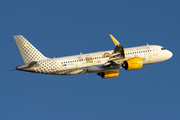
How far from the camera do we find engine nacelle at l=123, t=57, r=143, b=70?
52125 millimetres

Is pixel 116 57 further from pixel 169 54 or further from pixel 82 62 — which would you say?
pixel 169 54

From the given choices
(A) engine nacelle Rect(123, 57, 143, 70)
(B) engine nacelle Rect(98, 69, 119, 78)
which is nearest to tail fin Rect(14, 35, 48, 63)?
(B) engine nacelle Rect(98, 69, 119, 78)

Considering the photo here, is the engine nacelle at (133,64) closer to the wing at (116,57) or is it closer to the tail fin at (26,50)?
the wing at (116,57)

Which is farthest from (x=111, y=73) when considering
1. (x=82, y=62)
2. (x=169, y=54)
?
(x=169, y=54)

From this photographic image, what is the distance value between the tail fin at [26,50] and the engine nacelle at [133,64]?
15706 mm

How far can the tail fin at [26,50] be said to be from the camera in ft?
168

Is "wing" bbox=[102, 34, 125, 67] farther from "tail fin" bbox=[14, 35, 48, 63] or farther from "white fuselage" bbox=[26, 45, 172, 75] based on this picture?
"tail fin" bbox=[14, 35, 48, 63]

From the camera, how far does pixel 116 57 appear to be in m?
51.1

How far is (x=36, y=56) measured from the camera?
171ft

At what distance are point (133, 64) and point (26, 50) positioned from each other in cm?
1921

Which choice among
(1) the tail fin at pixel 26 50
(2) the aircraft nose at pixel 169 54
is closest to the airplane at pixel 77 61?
(1) the tail fin at pixel 26 50

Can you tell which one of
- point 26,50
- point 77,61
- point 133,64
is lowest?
point 133,64

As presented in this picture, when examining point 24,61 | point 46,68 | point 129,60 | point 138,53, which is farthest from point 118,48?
point 24,61

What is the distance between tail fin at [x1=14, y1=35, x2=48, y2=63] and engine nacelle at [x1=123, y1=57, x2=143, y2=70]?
51.5 ft
